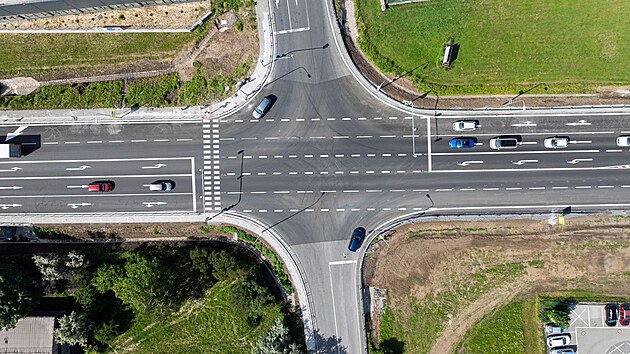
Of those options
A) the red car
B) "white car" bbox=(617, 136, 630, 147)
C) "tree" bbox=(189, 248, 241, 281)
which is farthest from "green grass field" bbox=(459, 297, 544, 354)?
"tree" bbox=(189, 248, 241, 281)

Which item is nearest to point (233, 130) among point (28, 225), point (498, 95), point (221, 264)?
point (221, 264)

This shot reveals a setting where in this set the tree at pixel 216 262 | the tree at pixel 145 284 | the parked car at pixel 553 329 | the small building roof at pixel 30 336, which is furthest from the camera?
the parked car at pixel 553 329

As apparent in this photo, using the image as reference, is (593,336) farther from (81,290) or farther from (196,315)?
(81,290)

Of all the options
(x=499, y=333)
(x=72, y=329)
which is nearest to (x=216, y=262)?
(x=72, y=329)

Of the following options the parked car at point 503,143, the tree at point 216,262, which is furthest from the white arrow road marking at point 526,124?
the tree at point 216,262

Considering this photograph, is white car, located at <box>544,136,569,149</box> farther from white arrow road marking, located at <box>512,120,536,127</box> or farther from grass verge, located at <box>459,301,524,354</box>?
grass verge, located at <box>459,301,524,354</box>

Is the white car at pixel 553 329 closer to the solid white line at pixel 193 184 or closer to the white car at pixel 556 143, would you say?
the white car at pixel 556 143
